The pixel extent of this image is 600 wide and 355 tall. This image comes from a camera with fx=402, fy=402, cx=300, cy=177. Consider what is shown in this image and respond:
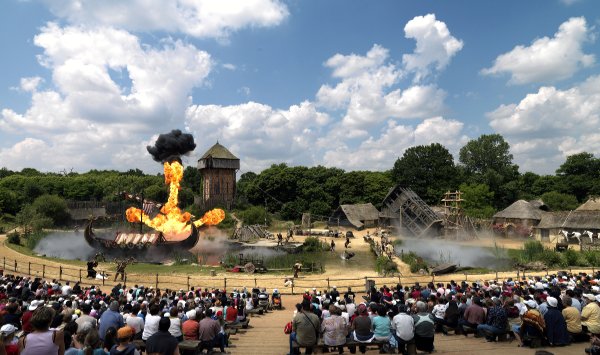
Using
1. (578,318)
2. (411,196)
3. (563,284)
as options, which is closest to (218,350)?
(578,318)

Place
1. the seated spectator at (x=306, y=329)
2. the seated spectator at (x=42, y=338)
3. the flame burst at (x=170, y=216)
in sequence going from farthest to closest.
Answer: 1. the flame burst at (x=170, y=216)
2. the seated spectator at (x=306, y=329)
3. the seated spectator at (x=42, y=338)

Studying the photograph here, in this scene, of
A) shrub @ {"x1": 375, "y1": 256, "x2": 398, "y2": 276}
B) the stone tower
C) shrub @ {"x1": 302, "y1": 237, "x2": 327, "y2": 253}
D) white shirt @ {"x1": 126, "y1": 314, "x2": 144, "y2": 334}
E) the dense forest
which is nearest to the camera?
white shirt @ {"x1": 126, "y1": 314, "x2": 144, "y2": 334}

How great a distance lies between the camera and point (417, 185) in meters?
70.7

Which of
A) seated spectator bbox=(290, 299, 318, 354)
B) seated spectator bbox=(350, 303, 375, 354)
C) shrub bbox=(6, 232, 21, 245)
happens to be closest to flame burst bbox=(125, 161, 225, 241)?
shrub bbox=(6, 232, 21, 245)

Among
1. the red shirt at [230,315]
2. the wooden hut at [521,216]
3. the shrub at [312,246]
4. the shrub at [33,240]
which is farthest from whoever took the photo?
the wooden hut at [521,216]

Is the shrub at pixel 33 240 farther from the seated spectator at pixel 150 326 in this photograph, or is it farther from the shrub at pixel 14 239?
the seated spectator at pixel 150 326

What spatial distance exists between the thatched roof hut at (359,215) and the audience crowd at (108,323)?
46757 mm

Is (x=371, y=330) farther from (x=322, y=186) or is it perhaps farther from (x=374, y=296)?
(x=322, y=186)

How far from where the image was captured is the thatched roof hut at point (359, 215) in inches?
2469

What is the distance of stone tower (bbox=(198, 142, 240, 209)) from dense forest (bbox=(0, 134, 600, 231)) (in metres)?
2.96

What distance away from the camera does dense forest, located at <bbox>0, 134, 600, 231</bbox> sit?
67.8 m

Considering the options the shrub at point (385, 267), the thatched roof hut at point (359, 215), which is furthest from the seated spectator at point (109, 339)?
the thatched roof hut at point (359, 215)

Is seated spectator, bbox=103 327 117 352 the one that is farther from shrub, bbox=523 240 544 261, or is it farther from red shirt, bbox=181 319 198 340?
shrub, bbox=523 240 544 261

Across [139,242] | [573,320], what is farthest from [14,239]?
[573,320]
